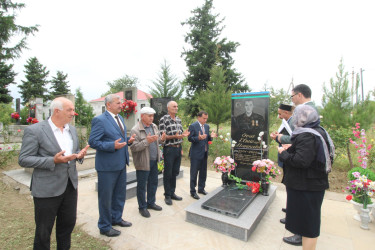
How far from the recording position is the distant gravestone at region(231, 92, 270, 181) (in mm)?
4500

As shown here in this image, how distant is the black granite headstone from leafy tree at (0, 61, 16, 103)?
97.3 feet

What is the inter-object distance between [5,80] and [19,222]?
30.2m

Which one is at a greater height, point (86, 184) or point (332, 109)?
point (332, 109)

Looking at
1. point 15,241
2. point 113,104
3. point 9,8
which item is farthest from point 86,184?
point 9,8

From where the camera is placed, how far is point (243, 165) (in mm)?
4738

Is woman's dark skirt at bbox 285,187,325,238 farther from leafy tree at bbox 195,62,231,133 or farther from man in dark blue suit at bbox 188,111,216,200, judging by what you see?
leafy tree at bbox 195,62,231,133

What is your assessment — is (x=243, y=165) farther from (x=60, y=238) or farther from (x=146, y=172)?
(x=60, y=238)

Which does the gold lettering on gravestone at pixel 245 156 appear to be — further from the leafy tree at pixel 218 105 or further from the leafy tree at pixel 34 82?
the leafy tree at pixel 34 82

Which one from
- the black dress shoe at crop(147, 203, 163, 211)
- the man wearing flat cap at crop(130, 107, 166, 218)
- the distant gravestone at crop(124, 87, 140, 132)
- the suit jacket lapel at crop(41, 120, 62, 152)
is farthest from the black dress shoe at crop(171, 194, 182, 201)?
the distant gravestone at crop(124, 87, 140, 132)

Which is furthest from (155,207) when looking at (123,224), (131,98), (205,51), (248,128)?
(205,51)

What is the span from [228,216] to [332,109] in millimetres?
5419

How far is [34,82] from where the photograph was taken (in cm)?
3156

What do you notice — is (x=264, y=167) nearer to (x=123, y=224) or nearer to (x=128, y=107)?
(x=123, y=224)

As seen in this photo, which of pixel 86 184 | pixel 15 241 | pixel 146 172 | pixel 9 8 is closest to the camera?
pixel 15 241
